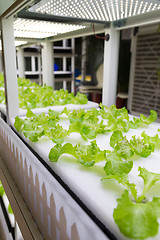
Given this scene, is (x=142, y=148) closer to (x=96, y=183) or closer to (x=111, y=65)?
(x=96, y=183)

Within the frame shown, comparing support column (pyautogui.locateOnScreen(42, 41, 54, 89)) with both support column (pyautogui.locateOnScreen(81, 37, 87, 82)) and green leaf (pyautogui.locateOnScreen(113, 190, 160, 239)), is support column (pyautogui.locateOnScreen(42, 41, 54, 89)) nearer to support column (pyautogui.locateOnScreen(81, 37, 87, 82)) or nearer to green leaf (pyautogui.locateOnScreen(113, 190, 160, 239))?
green leaf (pyautogui.locateOnScreen(113, 190, 160, 239))

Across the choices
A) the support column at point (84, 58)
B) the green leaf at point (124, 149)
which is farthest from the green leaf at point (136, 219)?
the support column at point (84, 58)

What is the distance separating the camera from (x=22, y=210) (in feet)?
3.11

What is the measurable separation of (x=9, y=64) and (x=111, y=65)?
31.4 inches

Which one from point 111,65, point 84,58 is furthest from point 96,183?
point 84,58

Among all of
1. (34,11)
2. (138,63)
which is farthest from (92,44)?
(34,11)

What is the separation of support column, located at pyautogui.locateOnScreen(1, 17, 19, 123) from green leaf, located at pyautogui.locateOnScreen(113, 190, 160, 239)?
113 cm

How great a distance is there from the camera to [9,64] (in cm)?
136

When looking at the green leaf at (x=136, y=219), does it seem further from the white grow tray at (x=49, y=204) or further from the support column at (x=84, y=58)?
the support column at (x=84, y=58)

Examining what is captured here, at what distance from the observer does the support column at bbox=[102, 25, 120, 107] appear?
5.34 ft

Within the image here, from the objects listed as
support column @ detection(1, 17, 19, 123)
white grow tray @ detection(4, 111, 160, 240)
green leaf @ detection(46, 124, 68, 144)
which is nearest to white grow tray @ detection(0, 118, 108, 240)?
white grow tray @ detection(4, 111, 160, 240)

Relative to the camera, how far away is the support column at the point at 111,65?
5.34 feet

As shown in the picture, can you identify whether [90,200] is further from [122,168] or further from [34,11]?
[34,11]

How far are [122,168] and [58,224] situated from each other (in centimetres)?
27
